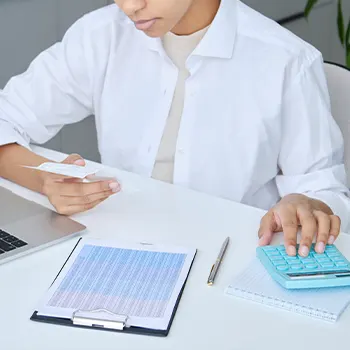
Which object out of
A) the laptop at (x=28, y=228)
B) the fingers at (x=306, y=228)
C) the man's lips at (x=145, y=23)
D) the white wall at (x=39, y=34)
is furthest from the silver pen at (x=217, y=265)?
the white wall at (x=39, y=34)

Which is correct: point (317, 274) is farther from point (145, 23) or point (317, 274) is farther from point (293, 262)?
point (145, 23)

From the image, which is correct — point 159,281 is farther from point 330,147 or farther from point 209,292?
point 330,147

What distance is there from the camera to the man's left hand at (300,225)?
3.31ft

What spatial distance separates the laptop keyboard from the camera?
105cm

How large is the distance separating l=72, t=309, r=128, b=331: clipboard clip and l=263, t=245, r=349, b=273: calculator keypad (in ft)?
0.75

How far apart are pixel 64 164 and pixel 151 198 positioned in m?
0.16

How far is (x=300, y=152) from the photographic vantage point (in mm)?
1367

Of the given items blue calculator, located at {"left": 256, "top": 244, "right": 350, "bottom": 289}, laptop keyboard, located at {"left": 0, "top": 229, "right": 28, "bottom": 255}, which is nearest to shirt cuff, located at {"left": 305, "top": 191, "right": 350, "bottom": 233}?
blue calculator, located at {"left": 256, "top": 244, "right": 350, "bottom": 289}

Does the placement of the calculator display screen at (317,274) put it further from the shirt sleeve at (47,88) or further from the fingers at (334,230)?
the shirt sleeve at (47,88)

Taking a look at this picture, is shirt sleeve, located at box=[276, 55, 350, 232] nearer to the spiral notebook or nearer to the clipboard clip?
the spiral notebook

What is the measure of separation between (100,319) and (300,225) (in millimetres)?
377

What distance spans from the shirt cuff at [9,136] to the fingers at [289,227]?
23.4 inches

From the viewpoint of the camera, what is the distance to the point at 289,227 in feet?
3.45

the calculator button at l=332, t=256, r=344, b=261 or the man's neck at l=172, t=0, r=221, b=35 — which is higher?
Result: the man's neck at l=172, t=0, r=221, b=35
